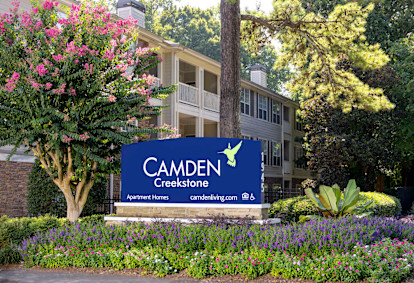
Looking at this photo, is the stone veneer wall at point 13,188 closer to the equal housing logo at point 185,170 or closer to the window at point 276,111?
the equal housing logo at point 185,170

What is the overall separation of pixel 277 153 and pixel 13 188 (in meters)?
23.1

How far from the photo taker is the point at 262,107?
120 ft

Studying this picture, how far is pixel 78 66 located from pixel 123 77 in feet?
3.72

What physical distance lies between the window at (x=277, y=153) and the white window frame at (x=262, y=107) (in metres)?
2.23

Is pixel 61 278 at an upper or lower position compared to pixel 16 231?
lower

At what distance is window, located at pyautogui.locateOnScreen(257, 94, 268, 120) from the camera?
3600 centimetres

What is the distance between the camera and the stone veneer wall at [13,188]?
1788cm

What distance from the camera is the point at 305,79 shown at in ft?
74.2

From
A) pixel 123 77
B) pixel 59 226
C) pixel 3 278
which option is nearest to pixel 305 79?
pixel 123 77

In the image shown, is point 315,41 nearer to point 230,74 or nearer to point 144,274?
point 230,74

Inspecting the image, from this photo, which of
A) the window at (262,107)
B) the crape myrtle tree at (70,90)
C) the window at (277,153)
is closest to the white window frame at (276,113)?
the window at (262,107)

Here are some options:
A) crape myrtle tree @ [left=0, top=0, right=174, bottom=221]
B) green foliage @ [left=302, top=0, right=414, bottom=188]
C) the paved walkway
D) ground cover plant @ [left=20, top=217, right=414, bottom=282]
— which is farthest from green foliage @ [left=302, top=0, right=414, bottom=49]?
the paved walkway

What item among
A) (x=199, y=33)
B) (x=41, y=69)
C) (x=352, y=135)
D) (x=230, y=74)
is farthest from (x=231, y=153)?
(x=199, y=33)

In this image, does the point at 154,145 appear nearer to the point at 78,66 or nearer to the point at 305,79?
the point at 78,66
